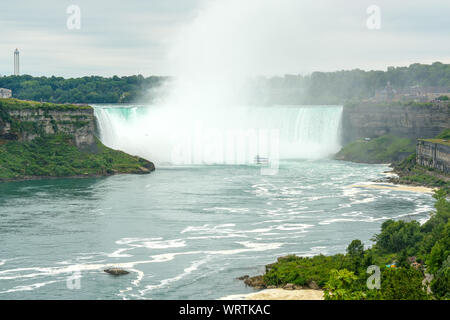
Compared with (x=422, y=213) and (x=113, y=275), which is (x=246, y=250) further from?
(x=422, y=213)

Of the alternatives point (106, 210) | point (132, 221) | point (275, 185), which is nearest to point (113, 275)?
point (132, 221)

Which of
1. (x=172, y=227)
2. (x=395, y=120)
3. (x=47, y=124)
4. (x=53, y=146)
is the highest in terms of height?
(x=47, y=124)

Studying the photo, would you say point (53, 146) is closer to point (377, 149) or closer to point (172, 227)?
point (172, 227)

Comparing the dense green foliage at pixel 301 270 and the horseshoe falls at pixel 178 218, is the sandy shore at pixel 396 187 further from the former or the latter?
the dense green foliage at pixel 301 270

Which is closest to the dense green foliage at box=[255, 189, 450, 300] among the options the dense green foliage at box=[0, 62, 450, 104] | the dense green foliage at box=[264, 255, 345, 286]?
the dense green foliage at box=[264, 255, 345, 286]

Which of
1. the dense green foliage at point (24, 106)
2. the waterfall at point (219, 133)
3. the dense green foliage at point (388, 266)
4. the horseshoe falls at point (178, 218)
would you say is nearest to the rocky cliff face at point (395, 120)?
the waterfall at point (219, 133)

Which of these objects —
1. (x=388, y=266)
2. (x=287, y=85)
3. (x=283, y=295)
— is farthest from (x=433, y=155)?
(x=287, y=85)
